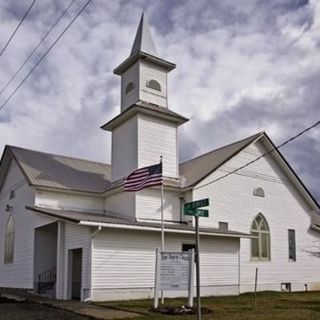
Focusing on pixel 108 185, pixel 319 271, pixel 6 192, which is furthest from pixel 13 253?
pixel 319 271

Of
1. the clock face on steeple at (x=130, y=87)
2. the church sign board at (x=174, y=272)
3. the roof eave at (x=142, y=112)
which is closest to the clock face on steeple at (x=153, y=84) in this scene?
the clock face on steeple at (x=130, y=87)

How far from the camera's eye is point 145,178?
885 inches

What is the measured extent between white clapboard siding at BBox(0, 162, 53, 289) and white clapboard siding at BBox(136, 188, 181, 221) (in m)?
4.72

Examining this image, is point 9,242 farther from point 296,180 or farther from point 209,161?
point 296,180

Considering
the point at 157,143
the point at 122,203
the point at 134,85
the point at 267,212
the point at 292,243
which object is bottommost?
the point at 292,243

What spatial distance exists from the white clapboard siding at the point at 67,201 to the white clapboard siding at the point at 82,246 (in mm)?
4916

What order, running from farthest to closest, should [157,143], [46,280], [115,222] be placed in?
1. [157,143]
2. [46,280]
3. [115,222]

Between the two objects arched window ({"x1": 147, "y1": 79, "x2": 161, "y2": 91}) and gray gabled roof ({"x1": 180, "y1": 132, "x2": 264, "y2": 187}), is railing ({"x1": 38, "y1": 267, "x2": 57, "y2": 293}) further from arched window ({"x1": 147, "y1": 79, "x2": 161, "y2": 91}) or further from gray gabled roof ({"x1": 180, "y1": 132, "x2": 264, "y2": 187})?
arched window ({"x1": 147, "y1": 79, "x2": 161, "y2": 91})

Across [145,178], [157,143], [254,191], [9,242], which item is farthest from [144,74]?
[9,242]

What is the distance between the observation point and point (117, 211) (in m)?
28.0

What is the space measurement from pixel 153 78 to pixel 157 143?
386 cm

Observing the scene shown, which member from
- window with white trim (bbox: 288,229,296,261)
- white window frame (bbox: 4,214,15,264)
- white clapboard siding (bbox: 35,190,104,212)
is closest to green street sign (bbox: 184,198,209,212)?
white clapboard siding (bbox: 35,190,104,212)

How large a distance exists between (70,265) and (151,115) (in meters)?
9.82

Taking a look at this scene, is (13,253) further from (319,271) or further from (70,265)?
(319,271)
